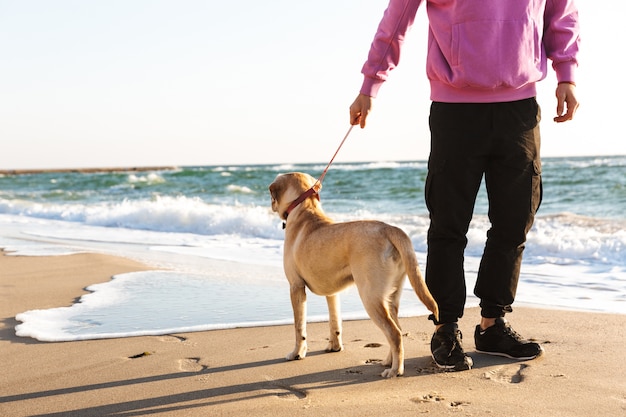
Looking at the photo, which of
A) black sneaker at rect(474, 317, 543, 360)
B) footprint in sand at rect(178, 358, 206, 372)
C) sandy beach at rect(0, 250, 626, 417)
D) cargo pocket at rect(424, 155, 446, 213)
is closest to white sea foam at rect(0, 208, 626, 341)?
sandy beach at rect(0, 250, 626, 417)

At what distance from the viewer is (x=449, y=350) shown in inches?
129

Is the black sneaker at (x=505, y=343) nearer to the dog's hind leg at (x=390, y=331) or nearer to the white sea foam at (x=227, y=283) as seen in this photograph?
the dog's hind leg at (x=390, y=331)

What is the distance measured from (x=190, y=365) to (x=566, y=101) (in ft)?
7.83

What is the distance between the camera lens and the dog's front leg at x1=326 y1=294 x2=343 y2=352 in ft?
12.1

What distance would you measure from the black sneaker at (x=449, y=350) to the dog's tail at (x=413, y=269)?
0.25m

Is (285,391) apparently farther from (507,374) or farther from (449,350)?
(507,374)

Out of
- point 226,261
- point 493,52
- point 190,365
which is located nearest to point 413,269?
point 493,52

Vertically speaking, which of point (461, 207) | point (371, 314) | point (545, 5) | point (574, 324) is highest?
point (545, 5)

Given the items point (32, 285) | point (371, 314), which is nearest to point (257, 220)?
point (32, 285)

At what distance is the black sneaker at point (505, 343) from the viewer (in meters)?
3.41

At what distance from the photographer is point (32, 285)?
228 inches

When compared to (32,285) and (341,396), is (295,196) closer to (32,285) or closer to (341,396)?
(341,396)

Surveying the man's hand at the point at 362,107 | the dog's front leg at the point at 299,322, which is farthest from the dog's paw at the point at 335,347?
the man's hand at the point at 362,107

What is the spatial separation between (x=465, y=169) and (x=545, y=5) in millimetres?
930
